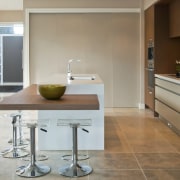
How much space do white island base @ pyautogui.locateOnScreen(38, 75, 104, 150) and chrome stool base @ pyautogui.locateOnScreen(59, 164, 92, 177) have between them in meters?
0.74

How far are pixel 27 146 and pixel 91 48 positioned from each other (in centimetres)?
398

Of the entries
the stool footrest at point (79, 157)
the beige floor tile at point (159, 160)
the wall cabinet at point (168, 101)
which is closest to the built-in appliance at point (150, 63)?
the wall cabinet at point (168, 101)

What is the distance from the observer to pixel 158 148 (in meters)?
4.33

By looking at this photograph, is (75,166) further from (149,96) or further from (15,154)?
(149,96)

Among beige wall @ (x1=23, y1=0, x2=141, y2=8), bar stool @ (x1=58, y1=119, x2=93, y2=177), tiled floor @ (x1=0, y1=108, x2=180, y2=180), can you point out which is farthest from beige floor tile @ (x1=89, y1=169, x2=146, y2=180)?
beige wall @ (x1=23, y1=0, x2=141, y2=8)

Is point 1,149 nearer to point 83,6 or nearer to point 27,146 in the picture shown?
point 27,146

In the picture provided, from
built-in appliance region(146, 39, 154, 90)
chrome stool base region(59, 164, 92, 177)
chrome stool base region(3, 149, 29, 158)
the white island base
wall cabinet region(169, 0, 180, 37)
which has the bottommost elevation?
chrome stool base region(59, 164, 92, 177)

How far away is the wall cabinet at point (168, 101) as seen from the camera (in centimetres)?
499

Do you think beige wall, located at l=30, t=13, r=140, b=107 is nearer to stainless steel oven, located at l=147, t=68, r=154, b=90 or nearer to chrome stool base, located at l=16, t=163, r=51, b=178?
stainless steel oven, located at l=147, t=68, r=154, b=90

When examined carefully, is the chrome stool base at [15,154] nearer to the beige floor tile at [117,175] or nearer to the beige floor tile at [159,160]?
the beige floor tile at [117,175]

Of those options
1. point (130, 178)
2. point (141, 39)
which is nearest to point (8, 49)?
point (141, 39)

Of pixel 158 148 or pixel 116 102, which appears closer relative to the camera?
pixel 158 148

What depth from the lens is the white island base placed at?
13.8 ft

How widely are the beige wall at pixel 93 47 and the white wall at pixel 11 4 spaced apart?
59.4 inches
